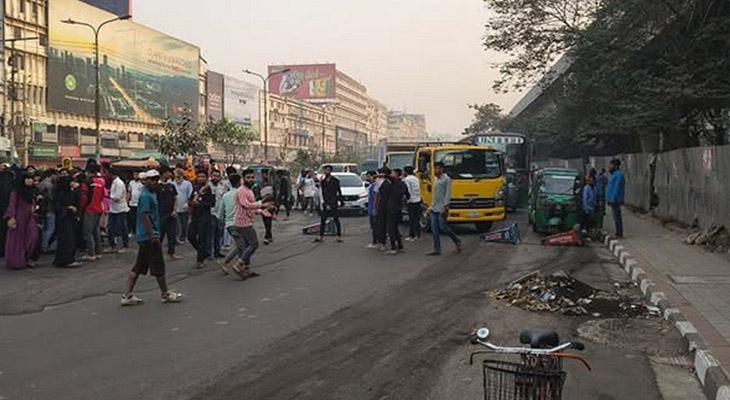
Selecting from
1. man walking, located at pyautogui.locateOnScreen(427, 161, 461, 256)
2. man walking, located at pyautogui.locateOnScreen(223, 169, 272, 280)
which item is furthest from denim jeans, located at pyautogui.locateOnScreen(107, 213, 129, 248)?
man walking, located at pyautogui.locateOnScreen(427, 161, 461, 256)

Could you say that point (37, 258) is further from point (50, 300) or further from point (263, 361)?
point (263, 361)

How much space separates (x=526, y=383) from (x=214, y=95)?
9276 cm

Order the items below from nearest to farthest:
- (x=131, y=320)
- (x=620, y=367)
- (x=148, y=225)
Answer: (x=620, y=367) → (x=131, y=320) → (x=148, y=225)

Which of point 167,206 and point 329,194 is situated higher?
point 329,194

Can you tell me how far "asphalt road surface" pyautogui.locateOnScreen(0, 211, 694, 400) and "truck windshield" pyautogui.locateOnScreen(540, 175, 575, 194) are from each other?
570cm

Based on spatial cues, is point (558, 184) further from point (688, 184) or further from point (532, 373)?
point (532, 373)

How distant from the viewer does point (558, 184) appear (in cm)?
1848

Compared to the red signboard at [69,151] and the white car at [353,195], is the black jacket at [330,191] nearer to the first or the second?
the white car at [353,195]

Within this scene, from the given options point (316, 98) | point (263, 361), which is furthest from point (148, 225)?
point (316, 98)

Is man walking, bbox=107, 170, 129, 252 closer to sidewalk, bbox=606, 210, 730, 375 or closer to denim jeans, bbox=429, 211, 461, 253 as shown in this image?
denim jeans, bbox=429, 211, 461, 253

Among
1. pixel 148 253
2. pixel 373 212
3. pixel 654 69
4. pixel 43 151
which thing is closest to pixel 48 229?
pixel 148 253

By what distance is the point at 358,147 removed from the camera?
17212cm

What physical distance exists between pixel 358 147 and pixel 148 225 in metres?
163

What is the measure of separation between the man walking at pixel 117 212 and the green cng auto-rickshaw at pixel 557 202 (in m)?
10.2
